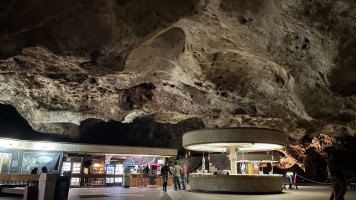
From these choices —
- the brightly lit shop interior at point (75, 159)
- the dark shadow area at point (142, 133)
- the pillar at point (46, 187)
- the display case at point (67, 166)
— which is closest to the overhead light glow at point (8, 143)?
the brightly lit shop interior at point (75, 159)

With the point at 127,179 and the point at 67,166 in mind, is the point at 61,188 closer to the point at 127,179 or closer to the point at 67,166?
the point at 127,179

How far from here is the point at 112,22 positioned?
311 inches

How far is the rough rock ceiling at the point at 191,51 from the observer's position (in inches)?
290

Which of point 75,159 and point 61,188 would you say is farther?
point 75,159

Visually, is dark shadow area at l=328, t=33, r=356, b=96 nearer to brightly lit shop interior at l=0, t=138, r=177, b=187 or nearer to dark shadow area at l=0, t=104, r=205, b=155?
brightly lit shop interior at l=0, t=138, r=177, b=187

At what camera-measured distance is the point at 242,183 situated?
1015 centimetres

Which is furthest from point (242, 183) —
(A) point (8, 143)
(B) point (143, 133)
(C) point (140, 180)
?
(B) point (143, 133)

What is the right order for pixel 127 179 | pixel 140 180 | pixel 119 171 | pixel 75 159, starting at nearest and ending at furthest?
pixel 127 179, pixel 75 159, pixel 140 180, pixel 119 171

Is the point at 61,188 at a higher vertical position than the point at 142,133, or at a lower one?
lower

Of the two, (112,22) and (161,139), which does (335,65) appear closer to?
(112,22)

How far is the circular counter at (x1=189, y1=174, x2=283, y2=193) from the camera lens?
1015 centimetres

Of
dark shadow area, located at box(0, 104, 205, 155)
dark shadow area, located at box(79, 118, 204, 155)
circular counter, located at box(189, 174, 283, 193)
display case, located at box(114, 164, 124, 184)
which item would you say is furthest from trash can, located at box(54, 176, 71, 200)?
dark shadow area, located at box(79, 118, 204, 155)

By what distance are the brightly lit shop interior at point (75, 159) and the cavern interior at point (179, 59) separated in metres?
0.16

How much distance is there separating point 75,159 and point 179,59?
32.2 ft
